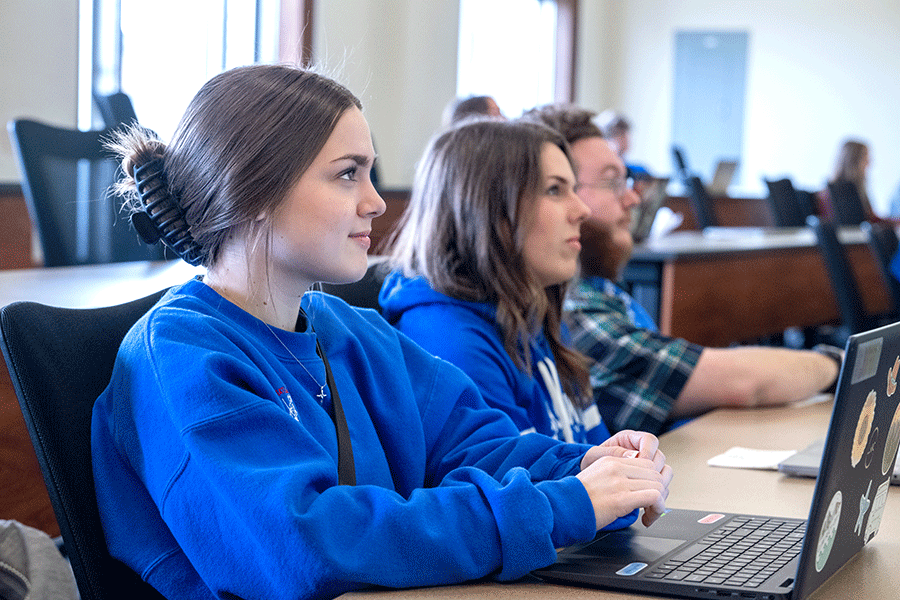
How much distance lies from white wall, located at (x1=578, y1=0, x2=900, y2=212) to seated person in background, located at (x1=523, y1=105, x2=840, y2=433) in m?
7.28

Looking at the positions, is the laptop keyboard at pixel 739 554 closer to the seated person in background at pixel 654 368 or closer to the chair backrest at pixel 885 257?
the seated person in background at pixel 654 368

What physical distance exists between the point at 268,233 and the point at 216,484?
271mm

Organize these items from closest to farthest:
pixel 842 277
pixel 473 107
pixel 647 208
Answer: pixel 473 107 < pixel 842 277 < pixel 647 208

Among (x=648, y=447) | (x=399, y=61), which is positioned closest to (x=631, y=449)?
(x=648, y=447)

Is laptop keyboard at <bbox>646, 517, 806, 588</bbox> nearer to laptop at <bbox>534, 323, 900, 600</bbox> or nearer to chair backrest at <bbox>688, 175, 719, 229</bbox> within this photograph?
laptop at <bbox>534, 323, 900, 600</bbox>

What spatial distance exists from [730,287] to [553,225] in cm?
202

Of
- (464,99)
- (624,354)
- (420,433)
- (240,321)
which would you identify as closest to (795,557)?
(420,433)

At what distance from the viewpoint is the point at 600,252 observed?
75.6 inches

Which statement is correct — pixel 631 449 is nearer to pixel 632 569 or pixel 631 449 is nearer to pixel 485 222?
pixel 632 569

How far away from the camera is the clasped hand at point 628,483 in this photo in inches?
34.0

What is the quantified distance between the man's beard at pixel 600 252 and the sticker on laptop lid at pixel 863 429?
44.6 inches

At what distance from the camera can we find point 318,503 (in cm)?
76

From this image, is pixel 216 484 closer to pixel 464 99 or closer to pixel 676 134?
pixel 464 99

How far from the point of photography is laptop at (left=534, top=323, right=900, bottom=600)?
27.9 inches
